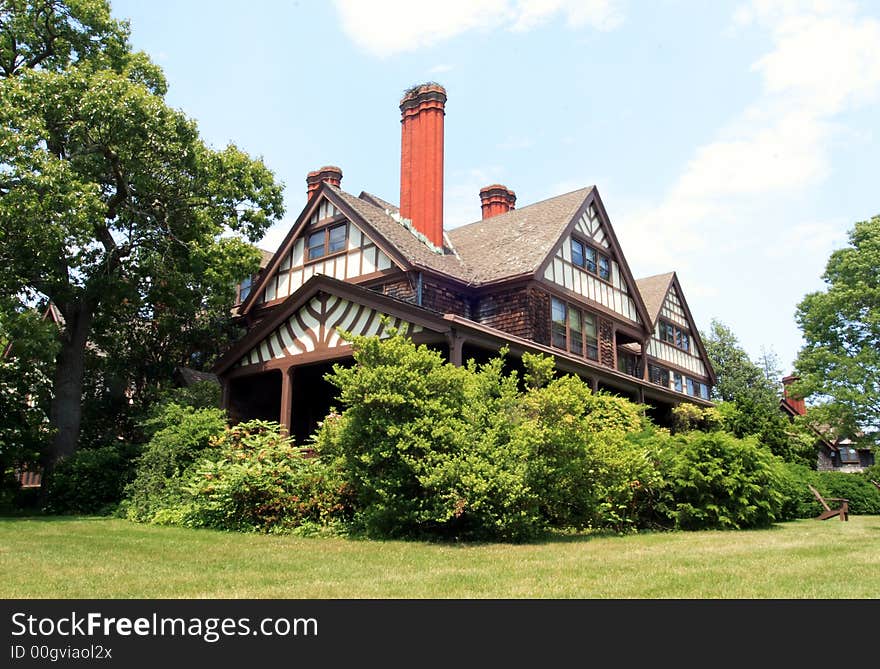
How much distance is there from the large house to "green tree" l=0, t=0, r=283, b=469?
2513 mm

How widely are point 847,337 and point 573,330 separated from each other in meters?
16.9

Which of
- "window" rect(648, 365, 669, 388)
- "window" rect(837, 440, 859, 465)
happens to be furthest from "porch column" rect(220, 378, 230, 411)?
"window" rect(837, 440, 859, 465)

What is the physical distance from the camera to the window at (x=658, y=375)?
31.8 metres

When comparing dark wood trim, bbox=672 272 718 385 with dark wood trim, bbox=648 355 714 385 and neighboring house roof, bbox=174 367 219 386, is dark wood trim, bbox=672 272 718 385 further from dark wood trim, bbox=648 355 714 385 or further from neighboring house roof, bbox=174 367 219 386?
neighboring house roof, bbox=174 367 219 386

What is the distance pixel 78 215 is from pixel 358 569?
44.0 ft

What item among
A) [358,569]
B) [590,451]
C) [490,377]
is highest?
[490,377]

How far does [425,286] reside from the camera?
830 inches

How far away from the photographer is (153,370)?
2467cm

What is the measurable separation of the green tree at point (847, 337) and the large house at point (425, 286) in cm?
732

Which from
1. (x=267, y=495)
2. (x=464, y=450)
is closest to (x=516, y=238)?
(x=267, y=495)

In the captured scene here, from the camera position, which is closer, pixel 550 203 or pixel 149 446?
pixel 149 446
